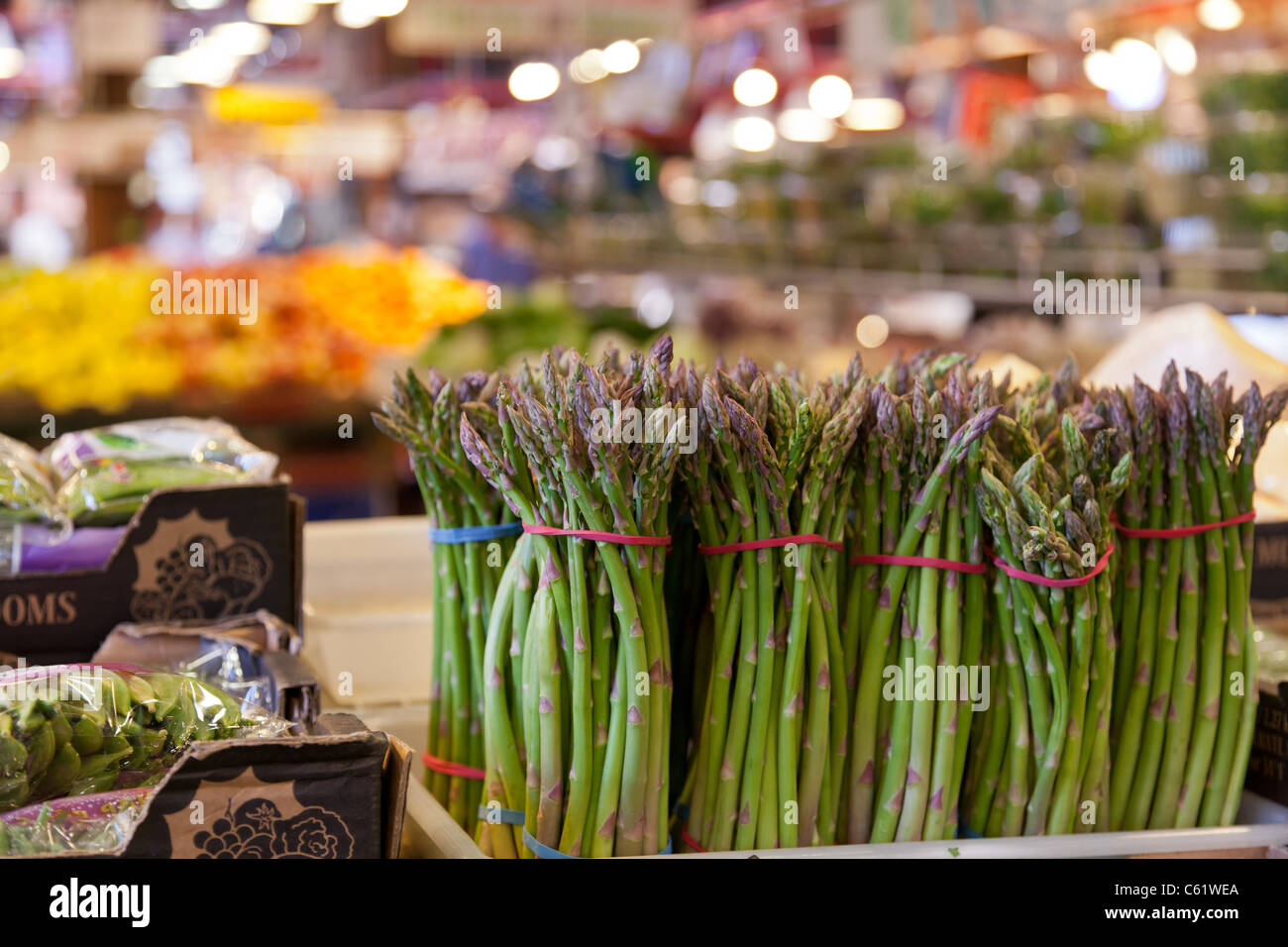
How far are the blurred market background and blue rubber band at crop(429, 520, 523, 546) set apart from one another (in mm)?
1157

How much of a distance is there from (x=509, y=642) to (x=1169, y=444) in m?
0.83

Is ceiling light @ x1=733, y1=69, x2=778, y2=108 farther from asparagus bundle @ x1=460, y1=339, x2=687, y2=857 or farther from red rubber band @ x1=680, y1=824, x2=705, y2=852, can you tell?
red rubber band @ x1=680, y1=824, x2=705, y2=852

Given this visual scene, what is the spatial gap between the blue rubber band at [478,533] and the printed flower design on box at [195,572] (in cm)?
39

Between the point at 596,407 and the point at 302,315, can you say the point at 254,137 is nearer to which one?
the point at 302,315

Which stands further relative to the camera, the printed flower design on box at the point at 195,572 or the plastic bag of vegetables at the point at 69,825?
the printed flower design on box at the point at 195,572

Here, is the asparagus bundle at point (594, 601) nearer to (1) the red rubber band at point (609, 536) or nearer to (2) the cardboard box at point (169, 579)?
(1) the red rubber band at point (609, 536)

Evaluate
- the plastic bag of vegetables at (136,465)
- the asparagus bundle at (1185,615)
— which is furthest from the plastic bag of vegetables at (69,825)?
the asparagus bundle at (1185,615)

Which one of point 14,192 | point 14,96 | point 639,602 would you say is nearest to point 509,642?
point 639,602

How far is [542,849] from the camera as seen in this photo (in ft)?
4.39

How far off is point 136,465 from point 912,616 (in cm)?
113

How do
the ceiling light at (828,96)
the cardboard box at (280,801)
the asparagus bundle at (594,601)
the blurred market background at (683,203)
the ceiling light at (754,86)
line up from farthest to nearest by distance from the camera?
1. the ceiling light at (754,86)
2. the ceiling light at (828,96)
3. the blurred market background at (683,203)
4. the asparagus bundle at (594,601)
5. the cardboard box at (280,801)

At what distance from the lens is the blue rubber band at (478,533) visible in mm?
1506

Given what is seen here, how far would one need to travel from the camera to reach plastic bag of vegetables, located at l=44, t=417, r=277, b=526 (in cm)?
176
